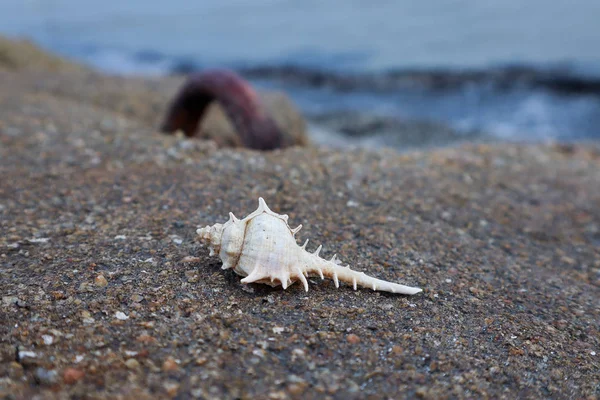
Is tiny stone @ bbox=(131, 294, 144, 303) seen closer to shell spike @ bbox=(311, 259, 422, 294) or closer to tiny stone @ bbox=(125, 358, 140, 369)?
tiny stone @ bbox=(125, 358, 140, 369)

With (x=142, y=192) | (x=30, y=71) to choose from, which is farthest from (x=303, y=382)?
(x=30, y=71)

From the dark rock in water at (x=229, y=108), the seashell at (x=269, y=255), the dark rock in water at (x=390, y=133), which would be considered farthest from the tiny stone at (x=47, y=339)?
the dark rock in water at (x=390, y=133)

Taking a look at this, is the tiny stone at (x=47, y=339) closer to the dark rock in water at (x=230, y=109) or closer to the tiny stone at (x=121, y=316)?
the tiny stone at (x=121, y=316)

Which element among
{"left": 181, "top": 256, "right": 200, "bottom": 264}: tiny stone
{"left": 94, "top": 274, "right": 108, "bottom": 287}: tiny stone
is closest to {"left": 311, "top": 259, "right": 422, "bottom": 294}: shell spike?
{"left": 181, "top": 256, "right": 200, "bottom": 264}: tiny stone

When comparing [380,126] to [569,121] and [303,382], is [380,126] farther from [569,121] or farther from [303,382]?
[303,382]

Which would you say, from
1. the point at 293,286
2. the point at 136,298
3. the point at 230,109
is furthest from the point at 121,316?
the point at 230,109

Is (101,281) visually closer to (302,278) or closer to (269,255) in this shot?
(269,255)
